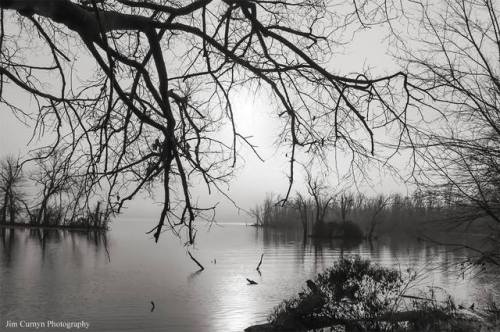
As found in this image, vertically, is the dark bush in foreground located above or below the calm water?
above

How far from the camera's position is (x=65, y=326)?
50.7 feet

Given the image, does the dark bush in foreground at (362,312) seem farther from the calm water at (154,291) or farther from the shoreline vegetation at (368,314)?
the calm water at (154,291)

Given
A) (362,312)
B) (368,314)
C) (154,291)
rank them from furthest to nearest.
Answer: (154,291) < (362,312) < (368,314)

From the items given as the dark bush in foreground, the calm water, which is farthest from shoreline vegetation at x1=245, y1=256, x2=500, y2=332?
the calm water

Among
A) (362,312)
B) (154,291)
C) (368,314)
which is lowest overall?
(154,291)

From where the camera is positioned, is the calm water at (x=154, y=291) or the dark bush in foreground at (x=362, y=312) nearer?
the dark bush in foreground at (x=362, y=312)

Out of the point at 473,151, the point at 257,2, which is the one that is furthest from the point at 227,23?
the point at 473,151

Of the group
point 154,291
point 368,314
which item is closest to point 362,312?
point 368,314

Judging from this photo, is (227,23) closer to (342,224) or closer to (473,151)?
(473,151)

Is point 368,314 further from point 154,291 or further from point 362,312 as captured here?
point 154,291

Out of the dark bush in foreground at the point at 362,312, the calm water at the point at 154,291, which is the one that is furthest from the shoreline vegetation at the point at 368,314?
the calm water at the point at 154,291

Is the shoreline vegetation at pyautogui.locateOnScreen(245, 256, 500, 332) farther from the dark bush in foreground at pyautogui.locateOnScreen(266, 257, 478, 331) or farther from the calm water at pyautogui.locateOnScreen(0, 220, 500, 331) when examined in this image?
the calm water at pyautogui.locateOnScreen(0, 220, 500, 331)

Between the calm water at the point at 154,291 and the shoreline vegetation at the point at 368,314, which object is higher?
the shoreline vegetation at the point at 368,314

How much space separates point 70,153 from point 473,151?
6667 millimetres
